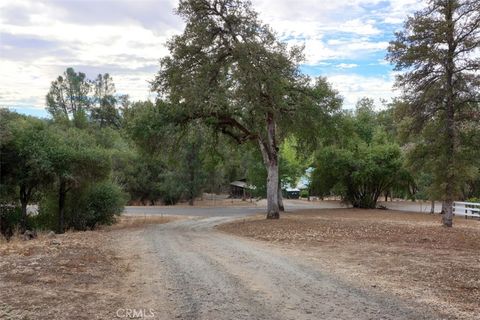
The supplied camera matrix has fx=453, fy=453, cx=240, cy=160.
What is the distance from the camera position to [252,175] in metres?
37.9

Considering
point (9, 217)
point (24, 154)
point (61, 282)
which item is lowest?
point (9, 217)

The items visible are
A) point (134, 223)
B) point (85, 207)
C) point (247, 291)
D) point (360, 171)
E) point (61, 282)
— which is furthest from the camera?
point (360, 171)

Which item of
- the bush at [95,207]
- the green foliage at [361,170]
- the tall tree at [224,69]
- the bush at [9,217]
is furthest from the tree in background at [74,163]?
the green foliage at [361,170]

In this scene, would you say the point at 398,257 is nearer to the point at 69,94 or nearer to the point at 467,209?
the point at 467,209

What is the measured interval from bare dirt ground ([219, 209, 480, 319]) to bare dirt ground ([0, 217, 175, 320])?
4.20 meters

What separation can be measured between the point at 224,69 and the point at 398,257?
1155 cm

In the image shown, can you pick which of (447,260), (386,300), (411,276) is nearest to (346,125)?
(447,260)

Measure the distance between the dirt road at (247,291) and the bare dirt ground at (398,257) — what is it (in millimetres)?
543

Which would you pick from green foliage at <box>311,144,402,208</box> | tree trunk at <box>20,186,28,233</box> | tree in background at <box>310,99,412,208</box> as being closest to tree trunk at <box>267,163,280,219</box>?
tree in background at <box>310,99,412,208</box>

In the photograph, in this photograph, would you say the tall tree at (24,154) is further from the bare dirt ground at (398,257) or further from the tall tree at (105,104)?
the tall tree at (105,104)

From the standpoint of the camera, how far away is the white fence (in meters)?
30.0

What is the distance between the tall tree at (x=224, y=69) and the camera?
60.3ft

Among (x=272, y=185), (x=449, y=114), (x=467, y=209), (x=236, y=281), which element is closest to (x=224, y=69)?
(x=272, y=185)

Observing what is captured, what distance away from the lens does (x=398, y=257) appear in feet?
35.7
